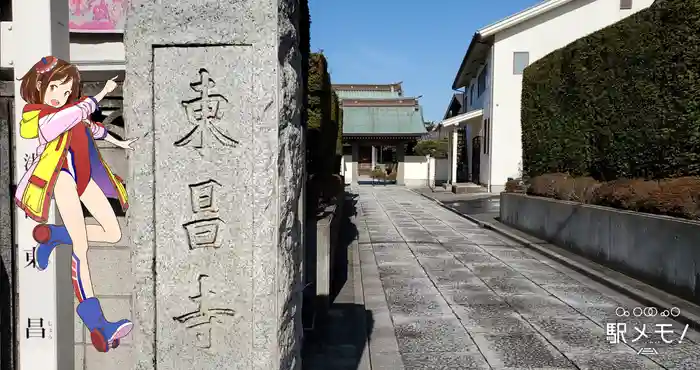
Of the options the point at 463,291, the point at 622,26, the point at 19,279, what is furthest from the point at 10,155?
the point at 622,26

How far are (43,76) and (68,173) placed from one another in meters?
0.62

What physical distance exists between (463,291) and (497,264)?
207 centimetres

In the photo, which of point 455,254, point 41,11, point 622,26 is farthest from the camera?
point 455,254

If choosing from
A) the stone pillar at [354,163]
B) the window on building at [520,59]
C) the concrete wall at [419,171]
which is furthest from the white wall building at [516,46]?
the stone pillar at [354,163]

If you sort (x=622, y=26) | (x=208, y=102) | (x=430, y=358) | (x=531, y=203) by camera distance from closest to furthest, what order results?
1. (x=208, y=102)
2. (x=430, y=358)
3. (x=622, y=26)
4. (x=531, y=203)

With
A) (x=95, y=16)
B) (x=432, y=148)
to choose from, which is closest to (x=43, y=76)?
(x=95, y=16)

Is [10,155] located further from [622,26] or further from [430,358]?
[622,26]

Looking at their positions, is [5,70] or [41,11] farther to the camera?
[5,70]

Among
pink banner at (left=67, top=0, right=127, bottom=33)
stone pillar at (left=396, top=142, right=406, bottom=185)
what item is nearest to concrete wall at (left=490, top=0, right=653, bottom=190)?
stone pillar at (left=396, top=142, right=406, bottom=185)

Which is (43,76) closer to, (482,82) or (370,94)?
(482,82)

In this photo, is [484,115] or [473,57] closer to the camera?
[484,115]

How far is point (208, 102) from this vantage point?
2436mm

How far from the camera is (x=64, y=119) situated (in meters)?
3.01

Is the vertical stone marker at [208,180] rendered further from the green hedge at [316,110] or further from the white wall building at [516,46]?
the white wall building at [516,46]
